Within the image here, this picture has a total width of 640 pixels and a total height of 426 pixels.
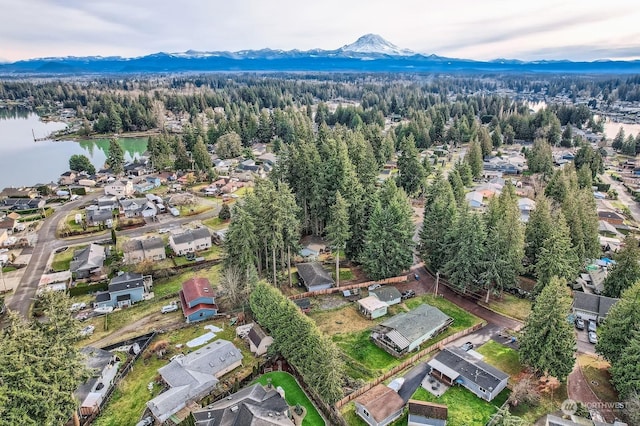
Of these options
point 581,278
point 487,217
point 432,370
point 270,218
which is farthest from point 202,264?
A: point 581,278

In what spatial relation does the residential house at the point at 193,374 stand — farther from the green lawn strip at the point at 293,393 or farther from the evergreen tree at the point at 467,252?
the evergreen tree at the point at 467,252

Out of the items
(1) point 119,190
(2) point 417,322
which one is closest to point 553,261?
(2) point 417,322

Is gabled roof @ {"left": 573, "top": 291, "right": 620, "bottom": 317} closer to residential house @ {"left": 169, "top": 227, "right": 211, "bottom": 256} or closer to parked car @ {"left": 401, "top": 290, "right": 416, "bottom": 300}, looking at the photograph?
parked car @ {"left": 401, "top": 290, "right": 416, "bottom": 300}

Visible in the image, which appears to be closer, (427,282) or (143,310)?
(143,310)

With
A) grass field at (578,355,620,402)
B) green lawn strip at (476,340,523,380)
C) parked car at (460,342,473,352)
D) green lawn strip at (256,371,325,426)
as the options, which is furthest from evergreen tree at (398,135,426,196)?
green lawn strip at (256,371,325,426)

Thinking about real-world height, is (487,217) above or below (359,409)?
above

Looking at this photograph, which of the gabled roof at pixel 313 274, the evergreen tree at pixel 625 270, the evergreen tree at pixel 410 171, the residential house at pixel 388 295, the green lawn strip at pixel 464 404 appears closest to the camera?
the green lawn strip at pixel 464 404

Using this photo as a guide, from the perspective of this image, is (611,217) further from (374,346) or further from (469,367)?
(374,346)

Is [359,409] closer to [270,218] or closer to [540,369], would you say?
[540,369]

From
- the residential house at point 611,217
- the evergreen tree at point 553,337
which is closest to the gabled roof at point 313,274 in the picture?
the evergreen tree at point 553,337
